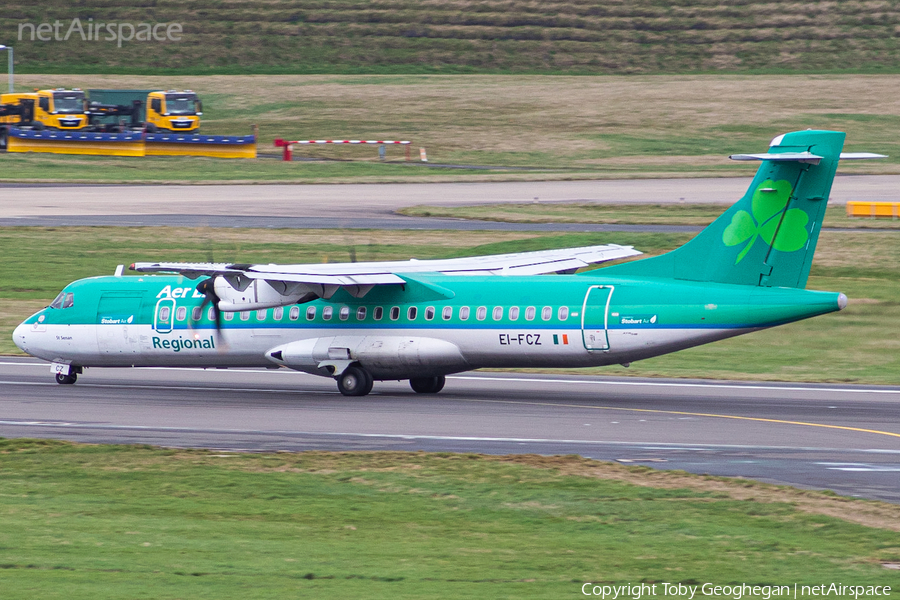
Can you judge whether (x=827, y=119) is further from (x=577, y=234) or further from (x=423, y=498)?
(x=423, y=498)

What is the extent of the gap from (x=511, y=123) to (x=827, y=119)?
25.0 m

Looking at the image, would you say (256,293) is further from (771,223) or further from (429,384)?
(771,223)

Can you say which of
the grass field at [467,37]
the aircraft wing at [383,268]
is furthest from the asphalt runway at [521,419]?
the grass field at [467,37]

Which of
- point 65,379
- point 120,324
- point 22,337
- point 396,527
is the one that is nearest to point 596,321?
point 396,527

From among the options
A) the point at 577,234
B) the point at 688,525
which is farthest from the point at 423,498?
the point at 577,234

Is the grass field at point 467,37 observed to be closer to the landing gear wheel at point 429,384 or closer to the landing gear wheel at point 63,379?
the landing gear wheel at point 63,379

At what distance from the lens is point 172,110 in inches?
3563

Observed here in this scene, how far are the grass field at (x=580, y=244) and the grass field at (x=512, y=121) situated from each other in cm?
2257

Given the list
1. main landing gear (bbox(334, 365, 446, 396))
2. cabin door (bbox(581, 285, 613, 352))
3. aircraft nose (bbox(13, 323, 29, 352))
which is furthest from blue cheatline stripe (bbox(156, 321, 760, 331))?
aircraft nose (bbox(13, 323, 29, 352))

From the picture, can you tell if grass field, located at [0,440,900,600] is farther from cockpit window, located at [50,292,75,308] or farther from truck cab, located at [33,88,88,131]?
truck cab, located at [33,88,88,131]

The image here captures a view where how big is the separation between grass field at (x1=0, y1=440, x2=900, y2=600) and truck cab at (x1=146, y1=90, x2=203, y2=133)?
72.1 metres

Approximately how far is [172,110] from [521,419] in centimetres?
7058

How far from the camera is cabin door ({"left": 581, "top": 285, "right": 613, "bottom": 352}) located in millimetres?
26234

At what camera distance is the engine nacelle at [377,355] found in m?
27.8
